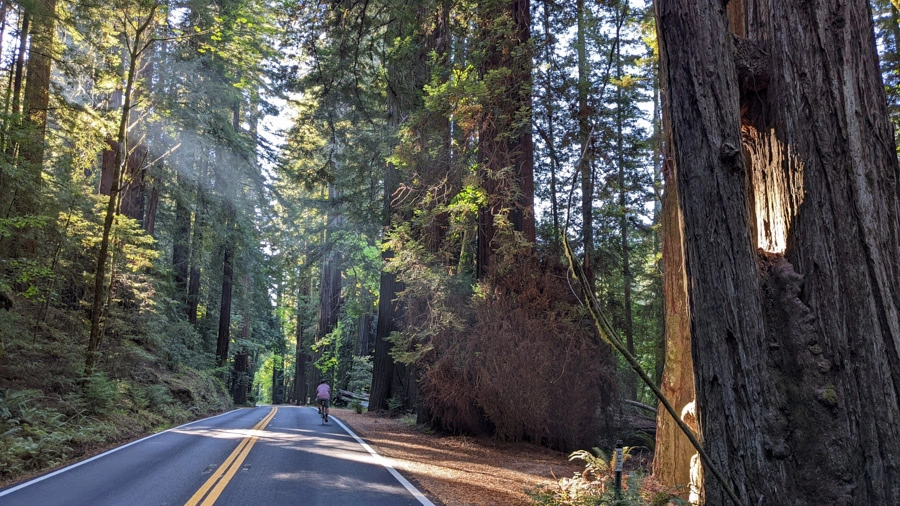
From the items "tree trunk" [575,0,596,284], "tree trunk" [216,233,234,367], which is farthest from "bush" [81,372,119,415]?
"tree trunk" [216,233,234,367]

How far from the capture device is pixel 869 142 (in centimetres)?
318

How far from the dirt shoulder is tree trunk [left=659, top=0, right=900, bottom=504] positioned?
504cm

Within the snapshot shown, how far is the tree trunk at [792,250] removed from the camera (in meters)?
2.82

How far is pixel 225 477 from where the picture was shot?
7895mm

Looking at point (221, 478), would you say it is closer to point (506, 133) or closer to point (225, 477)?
point (225, 477)

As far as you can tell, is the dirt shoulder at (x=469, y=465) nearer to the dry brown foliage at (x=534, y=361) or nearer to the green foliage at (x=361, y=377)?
the dry brown foliage at (x=534, y=361)

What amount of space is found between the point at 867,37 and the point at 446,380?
34.8 feet

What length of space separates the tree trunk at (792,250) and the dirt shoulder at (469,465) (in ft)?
16.5

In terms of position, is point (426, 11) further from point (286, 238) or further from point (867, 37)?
point (286, 238)

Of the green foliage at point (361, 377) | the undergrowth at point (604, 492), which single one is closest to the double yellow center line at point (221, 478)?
the undergrowth at point (604, 492)

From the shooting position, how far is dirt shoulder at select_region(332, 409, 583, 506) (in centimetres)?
777

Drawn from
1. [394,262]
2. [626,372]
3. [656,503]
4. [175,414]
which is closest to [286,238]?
[175,414]

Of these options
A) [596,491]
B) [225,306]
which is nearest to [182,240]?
[225,306]

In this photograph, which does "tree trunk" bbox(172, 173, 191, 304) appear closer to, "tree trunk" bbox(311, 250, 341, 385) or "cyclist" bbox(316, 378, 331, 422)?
"tree trunk" bbox(311, 250, 341, 385)
